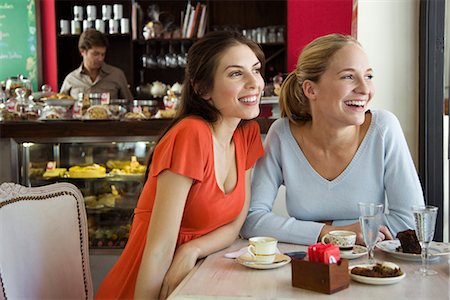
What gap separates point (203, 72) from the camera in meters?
2.04

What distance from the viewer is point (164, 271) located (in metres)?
1.86

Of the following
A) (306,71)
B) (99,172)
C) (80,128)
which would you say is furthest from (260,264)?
(99,172)

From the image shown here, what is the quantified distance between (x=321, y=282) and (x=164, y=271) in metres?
0.57

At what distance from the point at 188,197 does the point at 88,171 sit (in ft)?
6.03

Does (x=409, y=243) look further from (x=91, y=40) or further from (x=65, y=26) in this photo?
(x=65, y=26)

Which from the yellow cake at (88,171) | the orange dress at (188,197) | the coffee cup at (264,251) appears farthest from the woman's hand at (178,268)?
the yellow cake at (88,171)

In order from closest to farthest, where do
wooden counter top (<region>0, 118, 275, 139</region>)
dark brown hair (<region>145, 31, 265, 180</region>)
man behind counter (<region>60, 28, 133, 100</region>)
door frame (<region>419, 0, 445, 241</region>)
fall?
1. dark brown hair (<region>145, 31, 265, 180</region>)
2. door frame (<region>419, 0, 445, 241</region>)
3. wooden counter top (<region>0, 118, 275, 139</region>)
4. man behind counter (<region>60, 28, 133, 100</region>)

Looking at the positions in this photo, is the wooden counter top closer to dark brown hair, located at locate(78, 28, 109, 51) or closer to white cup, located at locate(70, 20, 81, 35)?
dark brown hair, located at locate(78, 28, 109, 51)

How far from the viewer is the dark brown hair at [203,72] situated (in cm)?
203

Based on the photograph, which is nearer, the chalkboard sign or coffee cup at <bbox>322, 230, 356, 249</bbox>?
coffee cup at <bbox>322, 230, 356, 249</bbox>

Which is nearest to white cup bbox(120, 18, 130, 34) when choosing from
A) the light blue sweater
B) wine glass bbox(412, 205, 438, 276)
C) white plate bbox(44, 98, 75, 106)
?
white plate bbox(44, 98, 75, 106)

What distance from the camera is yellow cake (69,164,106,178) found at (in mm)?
3635

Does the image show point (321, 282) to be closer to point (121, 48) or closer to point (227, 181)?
point (227, 181)

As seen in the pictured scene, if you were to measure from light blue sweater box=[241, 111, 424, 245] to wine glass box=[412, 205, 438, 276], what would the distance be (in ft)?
1.42
